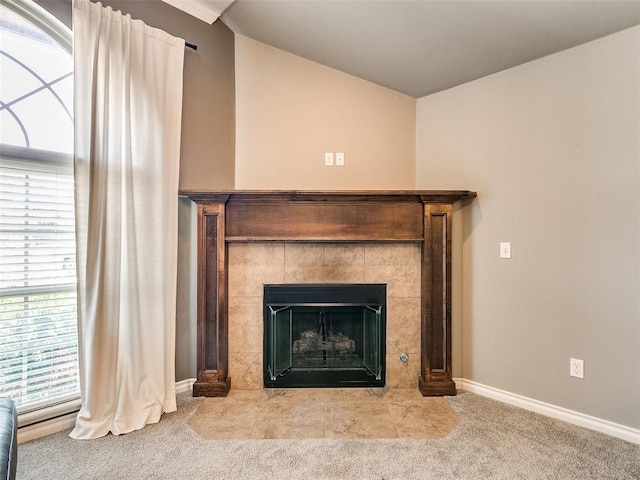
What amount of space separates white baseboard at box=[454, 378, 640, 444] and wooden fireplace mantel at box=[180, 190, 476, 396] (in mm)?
Result: 229

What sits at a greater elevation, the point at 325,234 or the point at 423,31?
the point at 423,31

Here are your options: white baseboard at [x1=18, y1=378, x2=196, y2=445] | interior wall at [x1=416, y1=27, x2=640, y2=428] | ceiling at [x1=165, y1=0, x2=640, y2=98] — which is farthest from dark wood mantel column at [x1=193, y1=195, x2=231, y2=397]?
interior wall at [x1=416, y1=27, x2=640, y2=428]

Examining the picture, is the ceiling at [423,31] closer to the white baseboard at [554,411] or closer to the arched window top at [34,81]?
the arched window top at [34,81]

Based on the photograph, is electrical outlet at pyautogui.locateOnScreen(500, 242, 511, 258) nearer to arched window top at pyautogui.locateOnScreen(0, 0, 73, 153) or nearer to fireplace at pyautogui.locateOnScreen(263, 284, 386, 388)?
fireplace at pyautogui.locateOnScreen(263, 284, 386, 388)

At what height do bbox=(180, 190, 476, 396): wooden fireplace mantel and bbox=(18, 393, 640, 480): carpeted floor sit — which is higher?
bbox=(180, 190, 476, 396): wooden fireplace mantel

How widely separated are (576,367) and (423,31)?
237 centimetres

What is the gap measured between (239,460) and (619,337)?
7.52 ft

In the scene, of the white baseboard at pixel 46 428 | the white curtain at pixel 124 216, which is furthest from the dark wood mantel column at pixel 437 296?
the white baseboard at pixel 46 428

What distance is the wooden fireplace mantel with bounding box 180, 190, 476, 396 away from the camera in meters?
2.23

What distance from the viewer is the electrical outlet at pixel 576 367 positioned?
75.1 inches

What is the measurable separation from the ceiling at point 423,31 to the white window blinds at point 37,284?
5.46 feet

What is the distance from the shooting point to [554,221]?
6.56 ft

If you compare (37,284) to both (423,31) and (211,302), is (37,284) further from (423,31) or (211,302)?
(423,31)

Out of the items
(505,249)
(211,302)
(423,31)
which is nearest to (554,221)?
(505,249)
